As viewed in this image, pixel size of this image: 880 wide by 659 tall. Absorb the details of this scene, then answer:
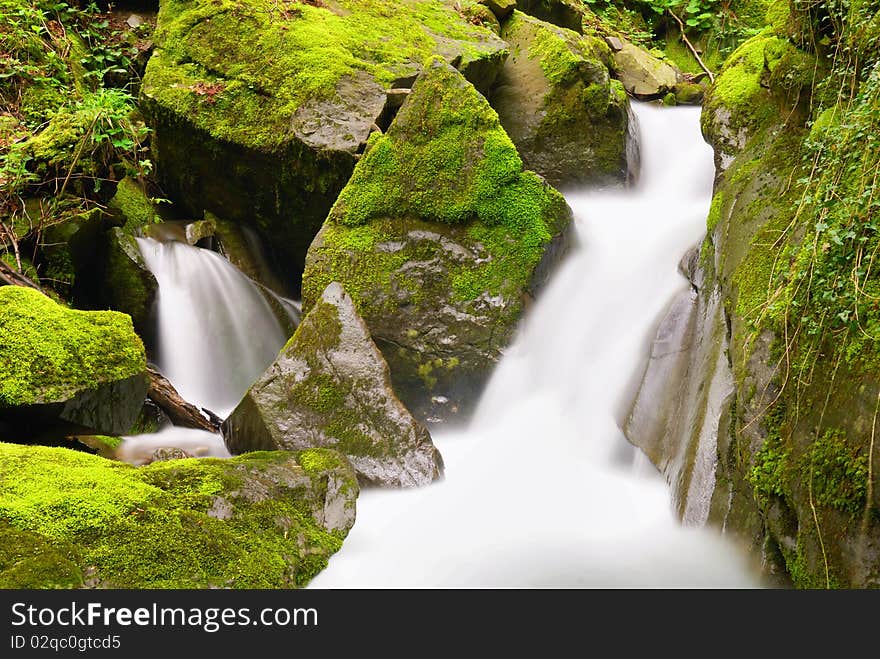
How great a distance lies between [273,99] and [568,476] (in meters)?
5.24

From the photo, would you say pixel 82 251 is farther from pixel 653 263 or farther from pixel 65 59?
pixel 653 263

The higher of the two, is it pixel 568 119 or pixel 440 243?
pixel 568 119

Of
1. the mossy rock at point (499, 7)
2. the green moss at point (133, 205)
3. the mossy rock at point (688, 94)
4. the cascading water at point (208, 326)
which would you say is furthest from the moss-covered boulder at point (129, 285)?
the mossy rock at point (688, 94)

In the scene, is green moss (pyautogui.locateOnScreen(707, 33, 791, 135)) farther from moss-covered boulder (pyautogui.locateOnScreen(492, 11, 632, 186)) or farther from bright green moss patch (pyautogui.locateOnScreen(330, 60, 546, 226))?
moss-covered boulder (pyautogui.locateOnScreen(492, 11, 632, 186))

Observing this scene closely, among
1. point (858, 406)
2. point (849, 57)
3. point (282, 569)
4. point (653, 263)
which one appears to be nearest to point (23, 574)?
point (282, 569)

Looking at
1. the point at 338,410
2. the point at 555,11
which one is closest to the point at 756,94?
the point at 338,410

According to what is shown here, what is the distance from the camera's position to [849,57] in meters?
3.61

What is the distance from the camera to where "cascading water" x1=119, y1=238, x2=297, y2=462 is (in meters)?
6.70

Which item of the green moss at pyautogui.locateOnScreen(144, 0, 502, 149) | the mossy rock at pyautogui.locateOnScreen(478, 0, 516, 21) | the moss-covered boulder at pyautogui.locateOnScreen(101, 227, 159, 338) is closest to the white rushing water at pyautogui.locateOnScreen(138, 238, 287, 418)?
the moss-covered boulder at pyautogui.locateOnScreen(101, 227, 159, 338)

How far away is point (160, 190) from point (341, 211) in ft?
11.0

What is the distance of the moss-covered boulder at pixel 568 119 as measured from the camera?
871 centimetres

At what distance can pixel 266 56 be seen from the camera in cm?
805

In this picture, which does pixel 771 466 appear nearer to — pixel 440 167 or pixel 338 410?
pixel 338 410

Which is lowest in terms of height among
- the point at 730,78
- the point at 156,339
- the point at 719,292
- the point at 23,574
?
the point at 156,339
